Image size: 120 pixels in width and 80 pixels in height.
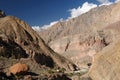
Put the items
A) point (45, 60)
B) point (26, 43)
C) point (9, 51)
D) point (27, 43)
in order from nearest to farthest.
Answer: point (9, 51) < point (26, 43) < point (27, 43) < point (45, 60)

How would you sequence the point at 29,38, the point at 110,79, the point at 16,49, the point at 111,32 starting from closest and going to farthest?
the point at 110,79
the point at 16,49
the point at 29,38
the point at 111,32

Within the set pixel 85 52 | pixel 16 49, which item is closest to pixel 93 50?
pixel 85 52

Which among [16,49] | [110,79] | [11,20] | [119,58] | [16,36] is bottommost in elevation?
[110,79]

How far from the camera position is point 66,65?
2768 inches

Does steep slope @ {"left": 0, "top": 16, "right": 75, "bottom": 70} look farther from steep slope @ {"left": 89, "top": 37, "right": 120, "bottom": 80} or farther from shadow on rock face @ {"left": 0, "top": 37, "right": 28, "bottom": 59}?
steep slope @ {"left": 89, "top": 37, "right": 120, "bottom": 80}

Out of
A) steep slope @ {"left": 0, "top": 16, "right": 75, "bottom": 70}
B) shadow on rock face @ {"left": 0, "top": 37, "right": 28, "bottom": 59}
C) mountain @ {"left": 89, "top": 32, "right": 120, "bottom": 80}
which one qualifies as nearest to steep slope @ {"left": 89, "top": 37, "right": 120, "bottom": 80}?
mountain @ {"left": 89, "top": 32, "right": 120, "bottom": 80}

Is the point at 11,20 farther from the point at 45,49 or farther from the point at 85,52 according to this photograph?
the point at 85,52

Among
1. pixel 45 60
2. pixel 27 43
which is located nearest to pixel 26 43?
pixel 27 43

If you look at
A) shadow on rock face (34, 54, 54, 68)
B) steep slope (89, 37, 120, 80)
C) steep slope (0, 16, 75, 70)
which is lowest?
steep slope (89, 37, 120, 80)

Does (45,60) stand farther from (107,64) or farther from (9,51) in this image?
(107,64)

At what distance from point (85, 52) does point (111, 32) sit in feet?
76.6

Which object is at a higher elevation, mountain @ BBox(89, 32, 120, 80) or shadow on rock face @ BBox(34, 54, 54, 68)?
shadow on rock face @ BBox(34, 54, 54, 68)

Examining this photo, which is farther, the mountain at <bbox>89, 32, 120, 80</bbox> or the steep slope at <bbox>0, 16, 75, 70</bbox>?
the steep slope at <bbox>0, 16, 75, 70</bbox>

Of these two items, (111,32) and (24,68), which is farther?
(111,32)
